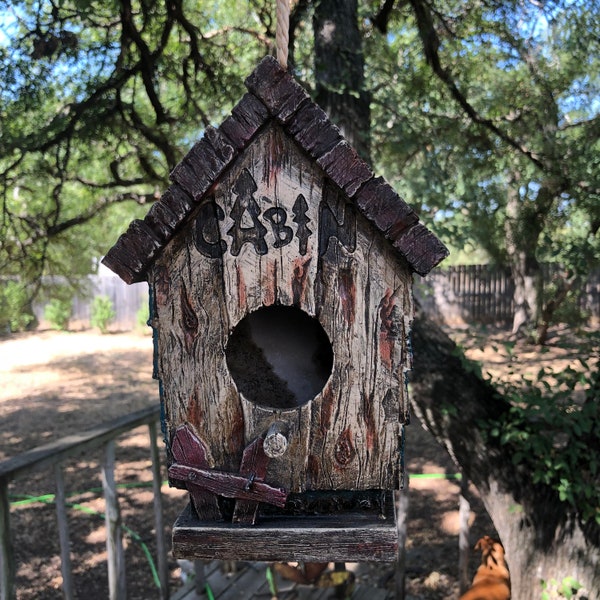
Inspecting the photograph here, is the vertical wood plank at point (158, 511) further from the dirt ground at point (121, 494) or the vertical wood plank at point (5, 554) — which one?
the dirt ground at point (121, 494)

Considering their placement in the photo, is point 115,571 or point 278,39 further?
point 115,571

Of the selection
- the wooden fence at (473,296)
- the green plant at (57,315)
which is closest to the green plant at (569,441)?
the wooden fence at (473,296)

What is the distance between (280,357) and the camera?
6.30ft

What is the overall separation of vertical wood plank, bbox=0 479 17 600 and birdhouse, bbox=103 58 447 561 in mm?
1384

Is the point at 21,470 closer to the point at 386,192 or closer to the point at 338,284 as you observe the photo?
the point at 338,284

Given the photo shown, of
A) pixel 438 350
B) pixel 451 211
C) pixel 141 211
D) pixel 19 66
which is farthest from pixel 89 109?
pixel 141 211

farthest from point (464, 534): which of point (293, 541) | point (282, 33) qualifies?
point (282, 33)

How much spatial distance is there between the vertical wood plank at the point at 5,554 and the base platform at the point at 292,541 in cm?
141

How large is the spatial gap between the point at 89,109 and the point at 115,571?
3.13 metres

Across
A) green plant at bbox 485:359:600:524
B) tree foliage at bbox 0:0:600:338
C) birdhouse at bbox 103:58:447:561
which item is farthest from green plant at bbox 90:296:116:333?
birdhouse at bbox 103:58:447:561

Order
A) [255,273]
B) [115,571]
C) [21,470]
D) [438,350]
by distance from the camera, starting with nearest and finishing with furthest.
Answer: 1. [255,273]
2. [21,470]
3. [115,571]
4. [438,350]

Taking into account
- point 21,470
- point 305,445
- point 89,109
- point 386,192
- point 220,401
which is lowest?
point 21,470

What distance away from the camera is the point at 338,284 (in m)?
1.56

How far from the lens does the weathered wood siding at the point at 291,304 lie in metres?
1.52
